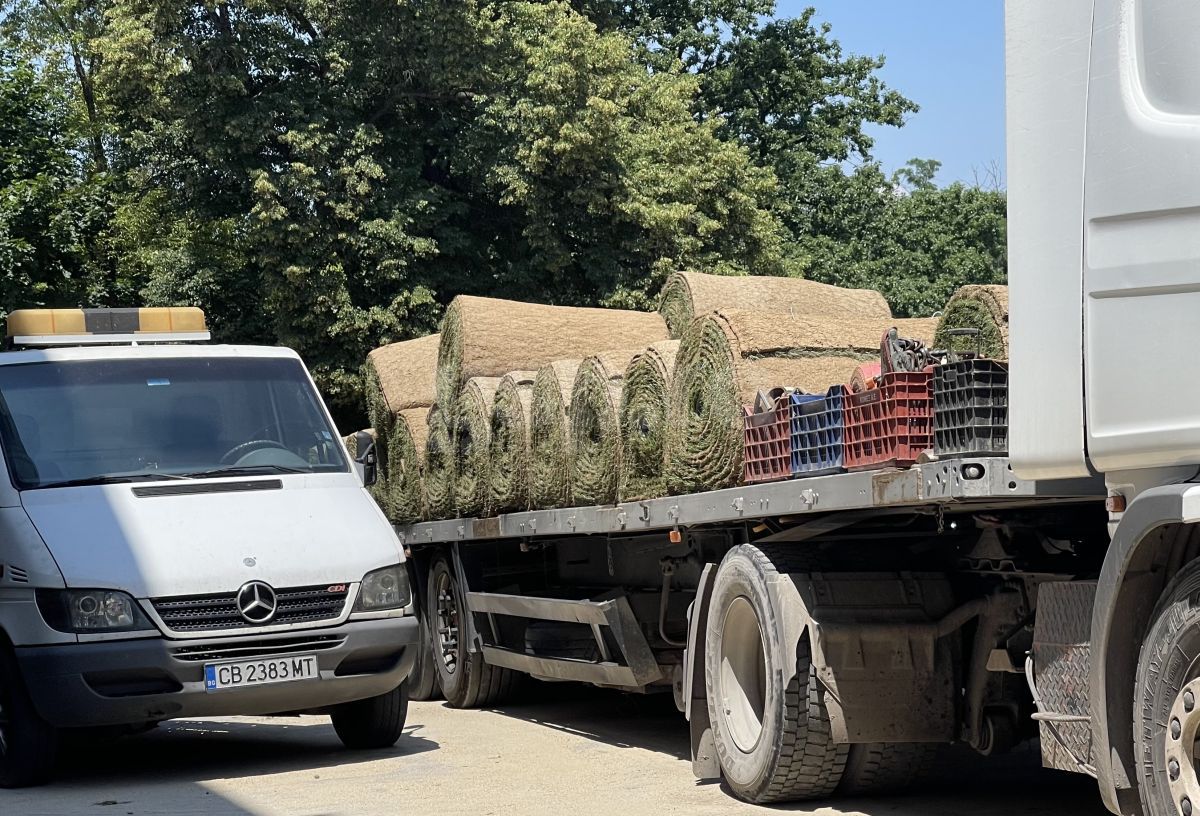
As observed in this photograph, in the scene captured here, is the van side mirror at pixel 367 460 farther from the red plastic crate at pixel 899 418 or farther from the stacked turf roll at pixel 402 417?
the red plastic crate at pixel 899 418

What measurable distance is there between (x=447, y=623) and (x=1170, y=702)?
7558mm

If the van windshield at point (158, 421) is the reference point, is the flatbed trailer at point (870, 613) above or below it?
below

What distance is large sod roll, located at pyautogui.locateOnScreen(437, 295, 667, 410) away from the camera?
10289 mm

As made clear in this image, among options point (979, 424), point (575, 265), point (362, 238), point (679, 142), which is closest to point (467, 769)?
point (979, 424)

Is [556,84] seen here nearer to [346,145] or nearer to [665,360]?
[346,145]

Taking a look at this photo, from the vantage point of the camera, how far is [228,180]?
27.5 metres

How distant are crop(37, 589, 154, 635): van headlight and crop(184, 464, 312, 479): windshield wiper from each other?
41.1 inches

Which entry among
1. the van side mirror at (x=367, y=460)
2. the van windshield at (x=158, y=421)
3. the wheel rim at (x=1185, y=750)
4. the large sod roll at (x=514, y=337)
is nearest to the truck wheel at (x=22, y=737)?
the van windshield at (x=158, y=421)

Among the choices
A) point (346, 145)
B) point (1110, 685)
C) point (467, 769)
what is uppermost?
point (346, 145)

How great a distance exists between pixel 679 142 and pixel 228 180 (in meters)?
7.74

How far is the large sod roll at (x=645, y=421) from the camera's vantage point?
7.43m

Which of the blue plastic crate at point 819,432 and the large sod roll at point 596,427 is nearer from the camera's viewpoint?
Result: the blue plastic crate at point 819,432

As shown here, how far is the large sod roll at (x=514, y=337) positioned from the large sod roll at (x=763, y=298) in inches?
21.7

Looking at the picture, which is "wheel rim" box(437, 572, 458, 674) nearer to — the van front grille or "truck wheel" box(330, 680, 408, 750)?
"truck wheel" box(330, 680, 408, 750)
